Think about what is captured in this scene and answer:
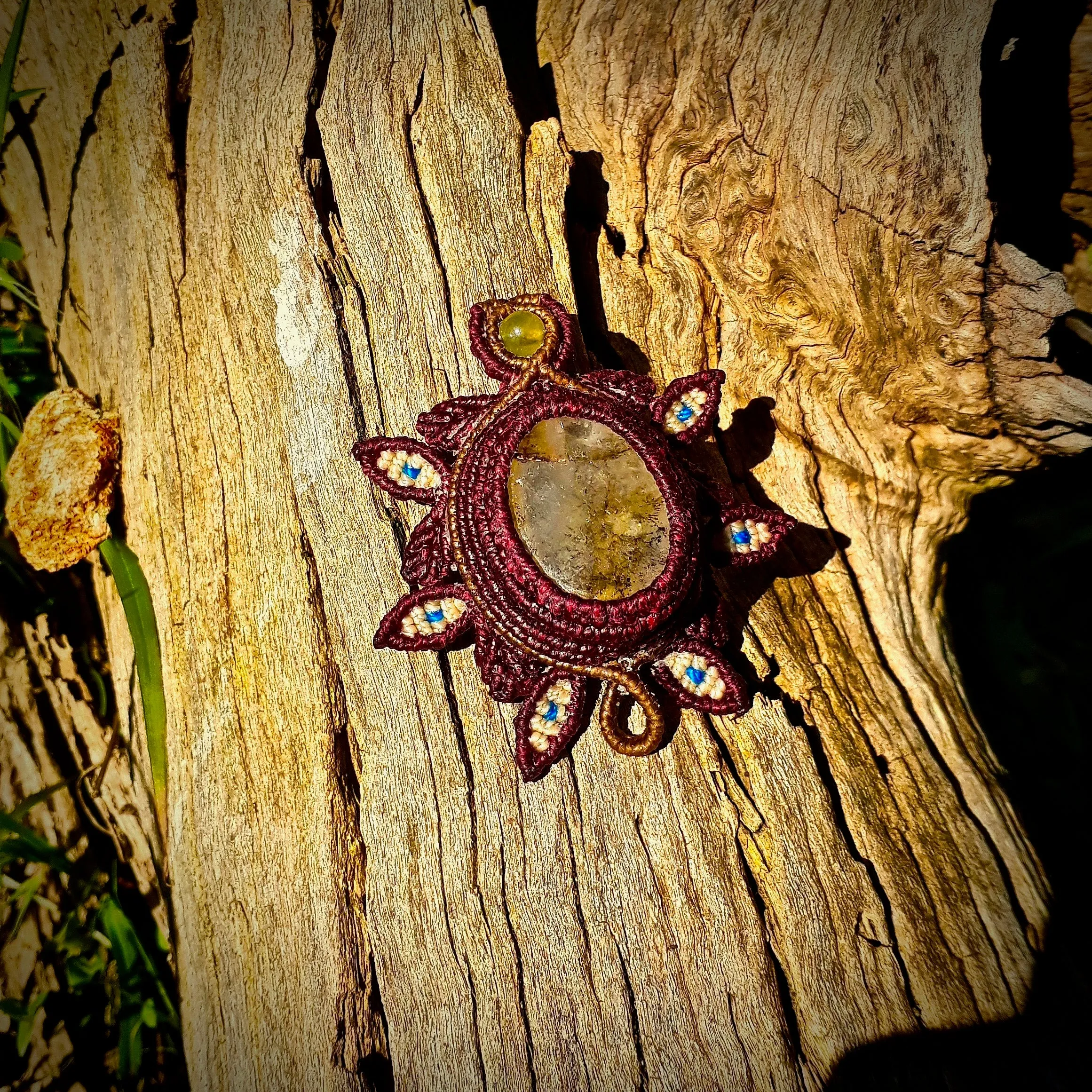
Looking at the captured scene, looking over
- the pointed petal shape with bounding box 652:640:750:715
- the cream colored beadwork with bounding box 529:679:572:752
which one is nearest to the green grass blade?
the cream colored beadwork with bounding box 529:679:572:752

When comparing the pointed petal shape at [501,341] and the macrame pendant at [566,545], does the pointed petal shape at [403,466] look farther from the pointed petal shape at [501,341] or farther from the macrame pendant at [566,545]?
the pointed petal shape at [501,341]

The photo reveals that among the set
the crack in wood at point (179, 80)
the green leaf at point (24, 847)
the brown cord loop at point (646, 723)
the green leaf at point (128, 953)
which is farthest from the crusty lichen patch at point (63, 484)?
the brown cord loop at point (646, 723)

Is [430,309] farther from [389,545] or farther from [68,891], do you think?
[68,891]

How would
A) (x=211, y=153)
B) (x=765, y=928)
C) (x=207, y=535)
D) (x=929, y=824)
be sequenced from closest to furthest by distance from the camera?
(x=765, y=928) < (x=929, y=824) < (x=207, y=535) < (x=211, y=153)

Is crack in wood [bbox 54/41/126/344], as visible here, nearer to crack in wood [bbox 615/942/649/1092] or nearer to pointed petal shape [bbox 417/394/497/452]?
pointed petal shape [bbox 417/394/497/452]

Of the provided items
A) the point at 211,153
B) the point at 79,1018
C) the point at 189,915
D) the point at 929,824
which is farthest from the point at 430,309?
the point at 79,1018

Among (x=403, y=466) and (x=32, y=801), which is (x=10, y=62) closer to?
(x=403, y=466)
